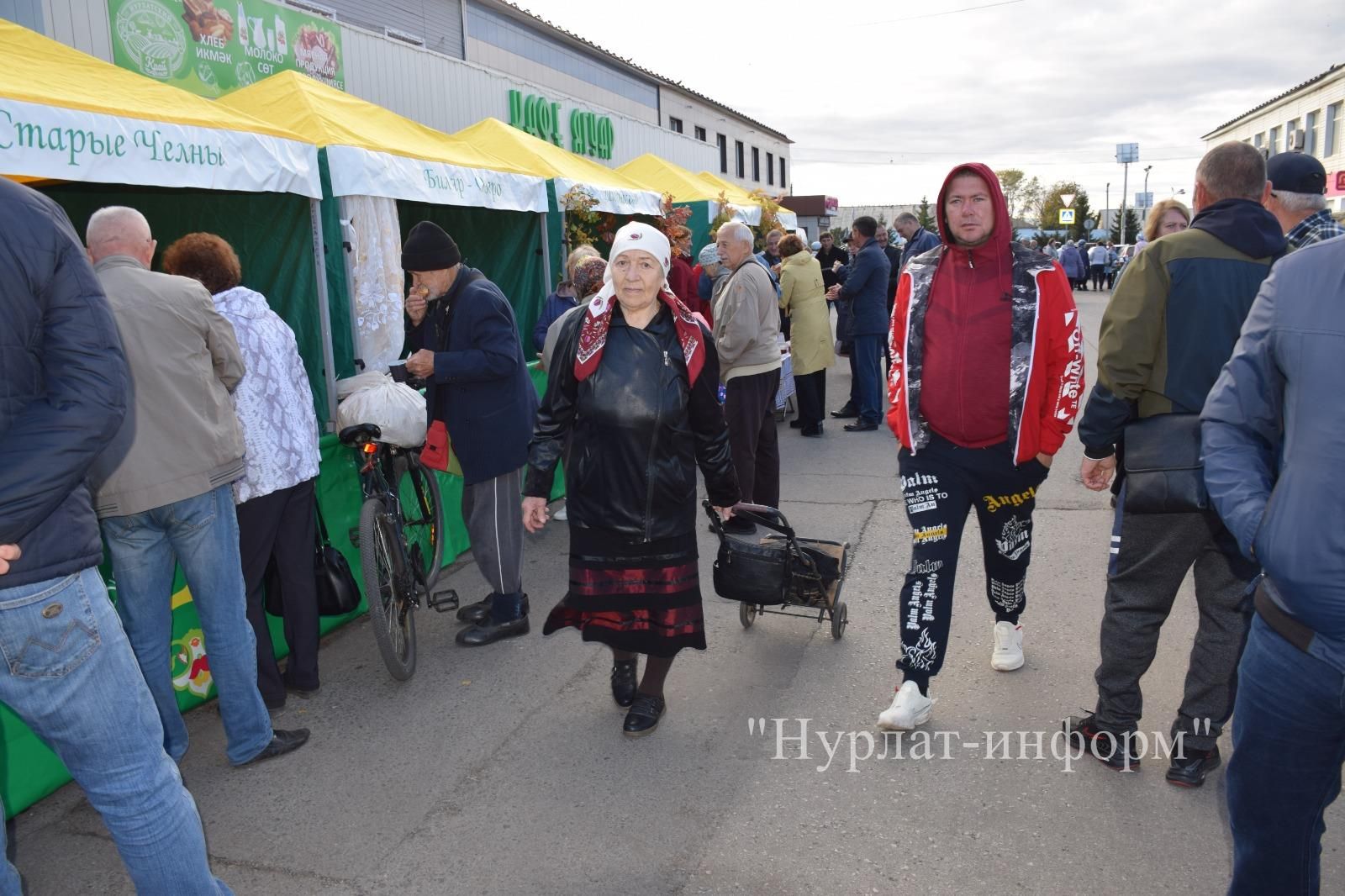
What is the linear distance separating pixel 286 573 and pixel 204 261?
1.30m

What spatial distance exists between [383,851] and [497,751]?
2.23 ft

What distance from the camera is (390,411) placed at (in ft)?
15.4

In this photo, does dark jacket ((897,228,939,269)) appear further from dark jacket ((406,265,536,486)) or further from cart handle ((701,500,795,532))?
dark jacket ((406,265,536,486))

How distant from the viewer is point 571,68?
78.1ft

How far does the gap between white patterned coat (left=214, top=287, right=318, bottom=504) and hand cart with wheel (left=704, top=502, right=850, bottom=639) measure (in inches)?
66.8

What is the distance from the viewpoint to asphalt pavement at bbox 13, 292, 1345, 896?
286cm

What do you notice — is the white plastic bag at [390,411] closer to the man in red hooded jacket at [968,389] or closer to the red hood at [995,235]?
the man in red hooded jacket at [968,389]

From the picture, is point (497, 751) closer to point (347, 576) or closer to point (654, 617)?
point (654, 617)

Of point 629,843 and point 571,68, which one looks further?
point 571,68

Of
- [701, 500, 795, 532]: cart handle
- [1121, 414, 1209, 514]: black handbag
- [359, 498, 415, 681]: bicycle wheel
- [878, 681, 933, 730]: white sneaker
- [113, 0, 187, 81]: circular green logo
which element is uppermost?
[113, 0, 187, 81]: circular green logo

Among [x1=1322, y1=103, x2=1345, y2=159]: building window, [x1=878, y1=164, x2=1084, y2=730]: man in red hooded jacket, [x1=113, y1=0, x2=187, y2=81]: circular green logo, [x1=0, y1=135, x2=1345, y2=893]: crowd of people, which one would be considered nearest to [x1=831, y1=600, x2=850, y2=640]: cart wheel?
[x1=0, y1=135, x2=1345, y2=893]: crowd of people

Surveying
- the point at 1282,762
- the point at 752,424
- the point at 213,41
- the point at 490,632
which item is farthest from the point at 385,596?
the point at 213,41

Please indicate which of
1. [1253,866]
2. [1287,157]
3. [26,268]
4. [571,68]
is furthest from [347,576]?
[571,68]

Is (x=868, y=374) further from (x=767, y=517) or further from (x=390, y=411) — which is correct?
(x=390, y=411)
